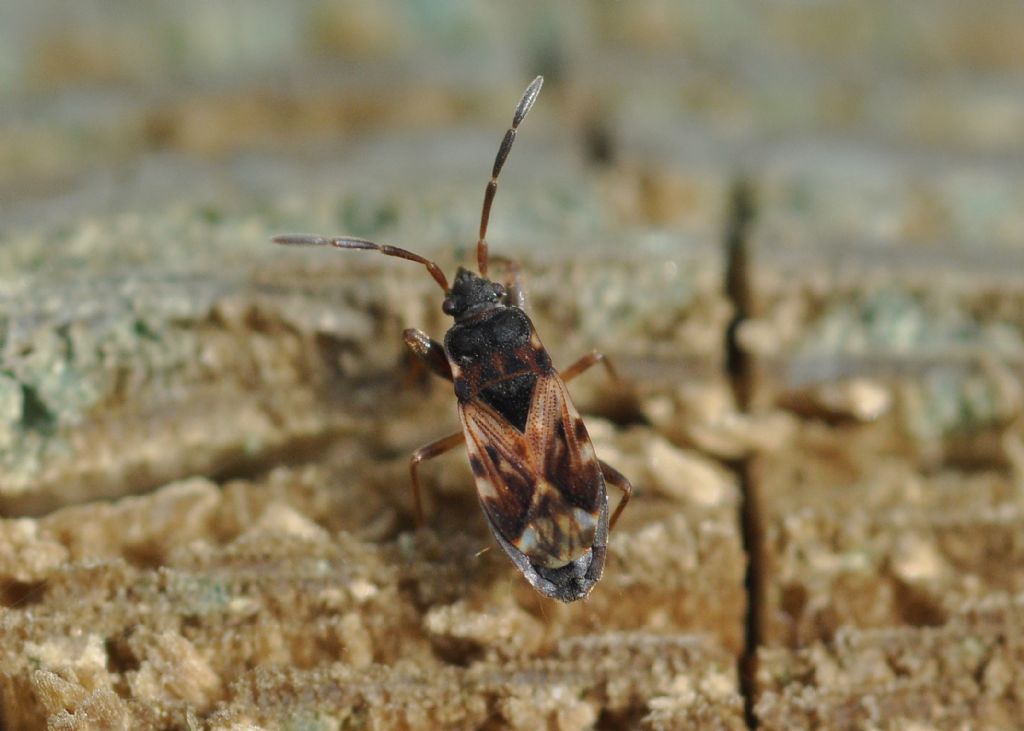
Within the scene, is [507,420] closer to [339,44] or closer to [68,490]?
[68,490]

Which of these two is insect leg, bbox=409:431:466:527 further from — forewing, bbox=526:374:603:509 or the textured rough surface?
the textured rough surface

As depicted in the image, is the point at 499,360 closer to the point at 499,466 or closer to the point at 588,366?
the point at 588,366

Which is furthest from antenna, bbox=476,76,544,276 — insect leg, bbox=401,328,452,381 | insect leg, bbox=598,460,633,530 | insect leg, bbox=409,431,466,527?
insect leg, bbox=598,460,633,530

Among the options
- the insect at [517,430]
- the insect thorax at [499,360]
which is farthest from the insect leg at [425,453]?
the insect thorax at [499,360]

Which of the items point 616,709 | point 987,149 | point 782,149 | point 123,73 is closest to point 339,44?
point 123,73

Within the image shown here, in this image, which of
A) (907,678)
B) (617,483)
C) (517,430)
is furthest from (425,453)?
(907,678)

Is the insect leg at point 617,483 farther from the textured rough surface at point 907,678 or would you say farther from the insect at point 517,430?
the textured rough surface at point 907,678
